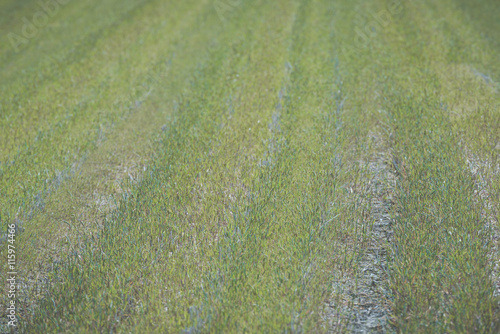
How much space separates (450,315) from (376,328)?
47 centimetres

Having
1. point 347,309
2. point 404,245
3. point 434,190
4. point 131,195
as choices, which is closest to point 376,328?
point 347,309

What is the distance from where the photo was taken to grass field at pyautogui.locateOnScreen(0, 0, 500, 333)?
3104mm

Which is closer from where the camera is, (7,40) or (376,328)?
(376,328)

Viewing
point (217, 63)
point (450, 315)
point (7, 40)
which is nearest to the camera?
point (450, 315)

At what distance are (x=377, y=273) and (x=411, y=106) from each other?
289 cm

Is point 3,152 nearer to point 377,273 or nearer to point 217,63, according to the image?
point 217,63

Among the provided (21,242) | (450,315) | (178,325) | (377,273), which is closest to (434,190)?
(377,273)

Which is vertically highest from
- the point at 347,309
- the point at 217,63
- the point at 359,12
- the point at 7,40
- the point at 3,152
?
the point at 7,40

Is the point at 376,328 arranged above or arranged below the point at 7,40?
below

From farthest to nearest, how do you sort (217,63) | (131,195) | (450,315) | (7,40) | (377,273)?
(7,40) → (217,63) → (131,195) → (377,273) → (450,315)

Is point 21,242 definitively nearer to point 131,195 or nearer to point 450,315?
point 131,195

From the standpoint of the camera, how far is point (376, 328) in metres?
2.95

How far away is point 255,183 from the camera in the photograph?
4387 mm

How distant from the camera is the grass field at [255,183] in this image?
3104 millimetres
